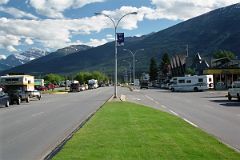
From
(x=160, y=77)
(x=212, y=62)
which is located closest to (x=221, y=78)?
(x=212, y=62)

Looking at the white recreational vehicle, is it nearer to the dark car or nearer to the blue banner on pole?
the blue banner on pole

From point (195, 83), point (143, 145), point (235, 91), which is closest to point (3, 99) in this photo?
point (235, 91)

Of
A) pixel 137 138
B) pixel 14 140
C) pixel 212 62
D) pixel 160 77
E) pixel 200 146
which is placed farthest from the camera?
pixel 160 77

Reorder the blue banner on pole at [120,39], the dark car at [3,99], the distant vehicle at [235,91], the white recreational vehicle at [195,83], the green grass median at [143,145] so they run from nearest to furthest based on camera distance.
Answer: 1. the green grass median at [143,145]
2. the dark car at [3,99]
3. the distant vehicle at [235,91]
4. the blue banner on pole at [120,39]
5. the white recreational vehicle at [195,83]

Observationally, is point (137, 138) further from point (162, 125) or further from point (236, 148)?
point (162, 125)

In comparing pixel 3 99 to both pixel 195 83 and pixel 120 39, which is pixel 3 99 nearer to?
pixel 120 39

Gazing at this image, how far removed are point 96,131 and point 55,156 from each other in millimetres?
5000

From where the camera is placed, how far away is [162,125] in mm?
17703

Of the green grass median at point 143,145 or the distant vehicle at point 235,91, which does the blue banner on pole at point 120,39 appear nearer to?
the distant vehicle at point 235,91

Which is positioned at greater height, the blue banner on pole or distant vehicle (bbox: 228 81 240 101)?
the blue banner on pole

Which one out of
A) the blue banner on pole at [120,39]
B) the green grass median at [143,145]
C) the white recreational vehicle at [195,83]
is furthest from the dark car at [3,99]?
the white recreational vehicle at [195,83]

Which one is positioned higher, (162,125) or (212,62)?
(212,62)

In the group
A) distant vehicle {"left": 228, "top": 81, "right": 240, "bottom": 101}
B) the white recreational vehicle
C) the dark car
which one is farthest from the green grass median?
the white recreational vehicle

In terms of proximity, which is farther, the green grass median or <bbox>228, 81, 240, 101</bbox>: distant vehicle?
<bbox>228, 81, 240, 101</bbox>: distant vehicle
